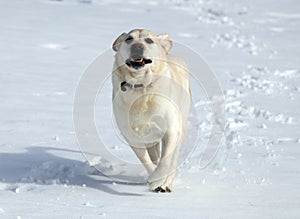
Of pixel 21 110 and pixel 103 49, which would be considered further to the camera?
pixel 103 49

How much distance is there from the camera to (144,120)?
445 centimetres

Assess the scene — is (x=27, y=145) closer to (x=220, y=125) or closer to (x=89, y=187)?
(x=89, y=187)

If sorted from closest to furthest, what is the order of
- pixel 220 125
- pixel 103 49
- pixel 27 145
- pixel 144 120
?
pixel 144 120, pixel 27 145, pixel 220 125, pixel 103 49

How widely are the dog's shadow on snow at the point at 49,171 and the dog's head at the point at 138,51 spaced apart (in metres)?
0.84

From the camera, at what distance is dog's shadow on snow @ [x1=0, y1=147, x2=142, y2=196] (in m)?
4.62

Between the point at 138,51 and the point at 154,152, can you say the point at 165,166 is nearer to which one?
the point at 154,152

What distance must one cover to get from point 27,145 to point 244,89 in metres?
3.89

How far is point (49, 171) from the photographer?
487cm

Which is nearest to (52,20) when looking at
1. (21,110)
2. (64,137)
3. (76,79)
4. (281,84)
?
(76,79)

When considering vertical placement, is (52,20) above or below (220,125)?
below

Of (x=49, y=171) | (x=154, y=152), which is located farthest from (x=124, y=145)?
(x=49, y=171)

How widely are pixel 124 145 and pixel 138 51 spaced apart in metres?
1.77

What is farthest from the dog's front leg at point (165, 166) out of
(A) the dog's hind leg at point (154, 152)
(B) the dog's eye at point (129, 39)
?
(B) the dog's eye at point (129, 39)

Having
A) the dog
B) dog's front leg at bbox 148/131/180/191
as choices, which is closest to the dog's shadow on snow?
dog's front leg at bbox 148/131/180/191
